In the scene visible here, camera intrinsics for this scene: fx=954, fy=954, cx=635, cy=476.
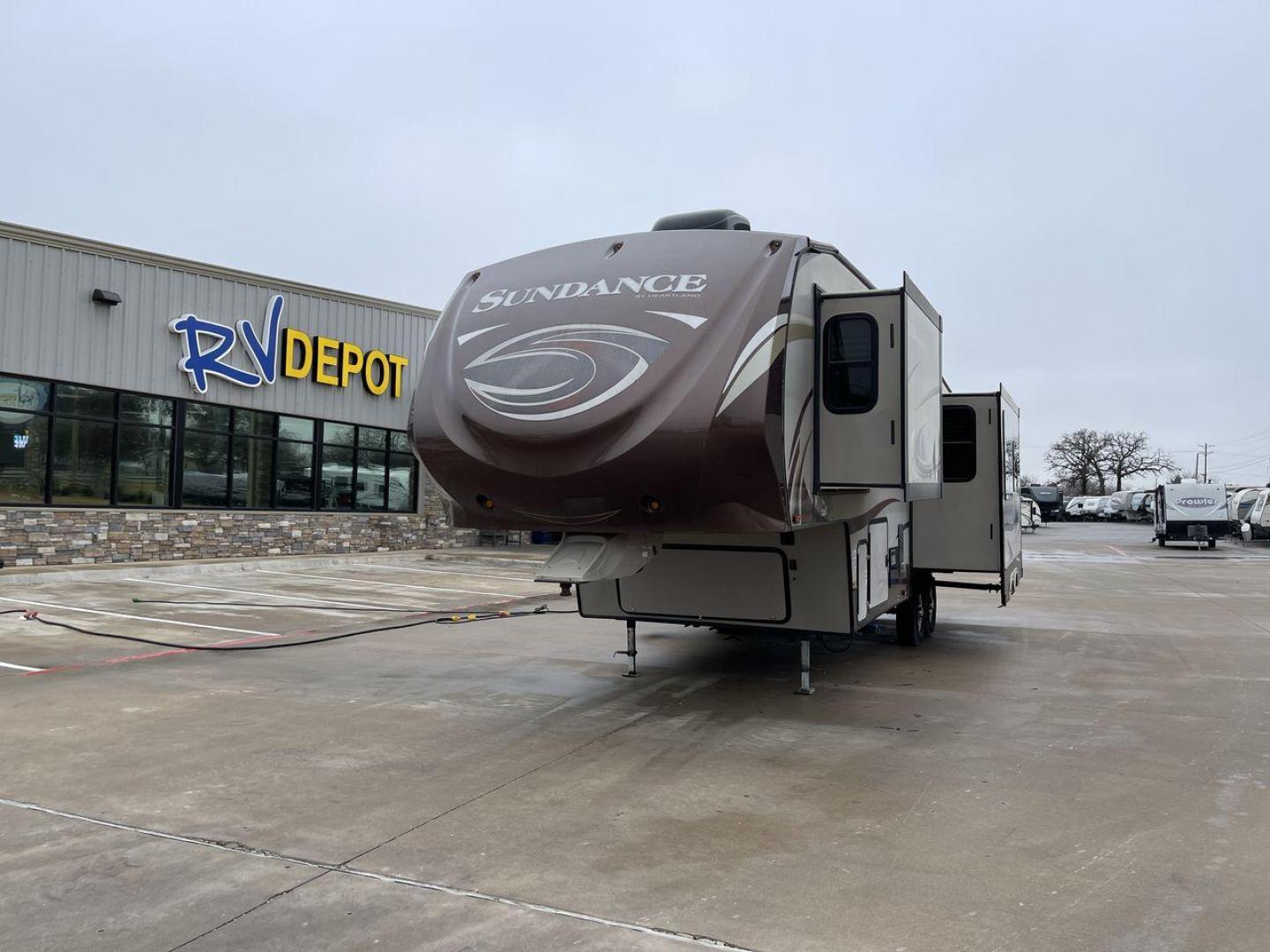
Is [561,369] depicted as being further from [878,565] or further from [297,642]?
[297,642]

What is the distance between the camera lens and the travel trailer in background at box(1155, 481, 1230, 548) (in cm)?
3447

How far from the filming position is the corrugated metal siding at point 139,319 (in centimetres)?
1727

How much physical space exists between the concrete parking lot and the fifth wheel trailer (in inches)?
44.3

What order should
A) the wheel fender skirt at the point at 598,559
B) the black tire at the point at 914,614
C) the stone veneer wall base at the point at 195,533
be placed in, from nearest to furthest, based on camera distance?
the wheel fender skirt at the point at 598,559 < the black tire at the point at 914,614 < the stone veneer wall base at the point at 195,533

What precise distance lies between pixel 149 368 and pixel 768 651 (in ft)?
49.5

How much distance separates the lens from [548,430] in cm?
591

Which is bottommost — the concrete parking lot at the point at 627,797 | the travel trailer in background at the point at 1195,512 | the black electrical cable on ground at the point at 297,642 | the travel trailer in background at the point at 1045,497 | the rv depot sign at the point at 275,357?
the concrete parking lot at the point at 627,797

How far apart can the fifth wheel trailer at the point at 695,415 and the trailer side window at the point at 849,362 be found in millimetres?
12

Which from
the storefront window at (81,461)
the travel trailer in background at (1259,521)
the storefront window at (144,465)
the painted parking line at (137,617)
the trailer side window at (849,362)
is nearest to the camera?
→ the trailer side window at (849,362)

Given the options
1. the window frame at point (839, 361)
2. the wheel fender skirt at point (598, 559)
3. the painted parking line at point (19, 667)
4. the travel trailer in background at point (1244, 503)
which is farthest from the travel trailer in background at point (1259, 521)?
the painted parking line at point (19, 667)

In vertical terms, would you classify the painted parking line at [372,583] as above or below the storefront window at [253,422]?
below

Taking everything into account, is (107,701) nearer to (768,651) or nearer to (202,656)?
(202,656)

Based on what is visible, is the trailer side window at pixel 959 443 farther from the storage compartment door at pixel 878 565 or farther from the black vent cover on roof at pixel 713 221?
Answer: the black vent cover on roof at pixel 713 221

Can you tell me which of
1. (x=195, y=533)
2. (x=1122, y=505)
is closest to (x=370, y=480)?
(x=195, y=533)
